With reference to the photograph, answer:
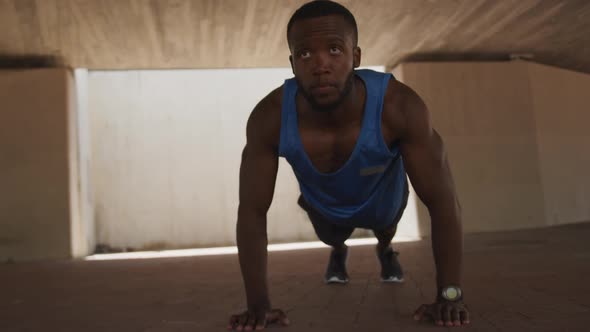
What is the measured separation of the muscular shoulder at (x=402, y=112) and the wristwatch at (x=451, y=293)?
569mm

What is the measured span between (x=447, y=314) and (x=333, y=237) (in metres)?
1.21

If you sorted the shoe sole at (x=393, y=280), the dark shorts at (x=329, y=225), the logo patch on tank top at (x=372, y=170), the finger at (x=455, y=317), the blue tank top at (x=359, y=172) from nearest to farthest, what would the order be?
the finger at (x=455, y=317)
the blue tank top at (x=359, y=172)
the logo patch on tank top at (x=372, y=170)
the dark shorts at (x=329, y=225)
the shoe sole at (x=393, y=280)

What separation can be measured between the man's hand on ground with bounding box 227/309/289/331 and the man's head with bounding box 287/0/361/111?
31.1 inches

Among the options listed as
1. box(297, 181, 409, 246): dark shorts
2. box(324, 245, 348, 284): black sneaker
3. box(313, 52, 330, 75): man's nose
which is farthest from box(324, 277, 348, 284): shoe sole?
box(313, 52, 330, 75): man's nose

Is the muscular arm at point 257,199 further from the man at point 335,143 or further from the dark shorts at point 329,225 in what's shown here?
the dark shorts at point 329,225

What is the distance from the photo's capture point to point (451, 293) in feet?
7.06

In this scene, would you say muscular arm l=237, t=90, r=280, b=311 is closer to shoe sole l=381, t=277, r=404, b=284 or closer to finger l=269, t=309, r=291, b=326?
finger l=269, t=309, r=291, b=326

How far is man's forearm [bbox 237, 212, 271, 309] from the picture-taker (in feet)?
7.32

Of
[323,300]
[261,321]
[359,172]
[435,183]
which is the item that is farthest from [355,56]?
[323,300]

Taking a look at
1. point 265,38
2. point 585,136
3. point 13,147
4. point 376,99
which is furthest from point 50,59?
point 585,136

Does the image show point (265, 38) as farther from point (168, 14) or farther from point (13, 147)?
point (13, 147)

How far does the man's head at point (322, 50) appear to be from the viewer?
6.88ft

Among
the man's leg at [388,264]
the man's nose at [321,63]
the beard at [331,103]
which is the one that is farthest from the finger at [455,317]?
the man's leg at [388,264]

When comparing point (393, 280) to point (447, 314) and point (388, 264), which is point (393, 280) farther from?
point (447, 314)
